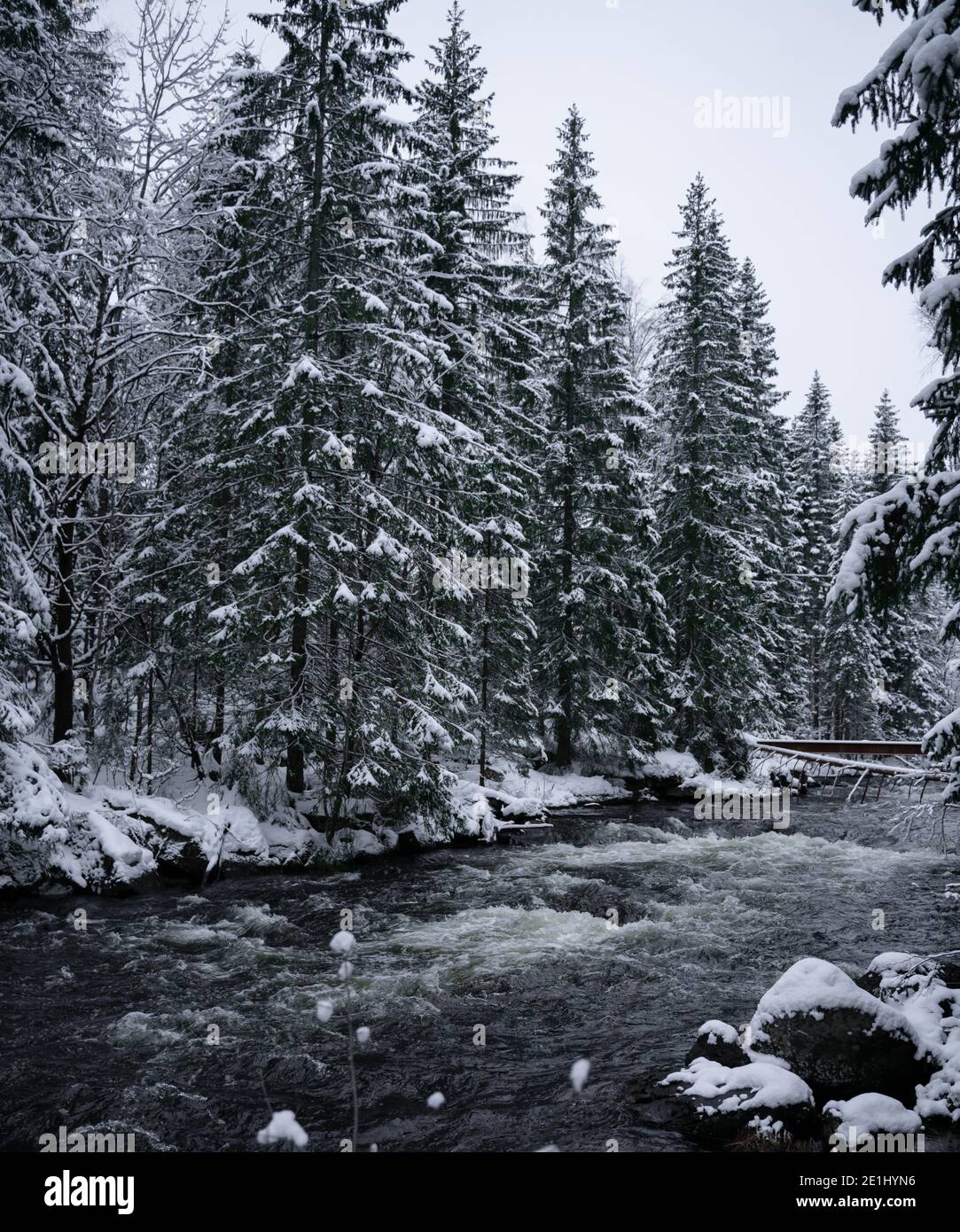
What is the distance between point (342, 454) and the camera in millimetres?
13945

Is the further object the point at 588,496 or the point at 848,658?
the point at 848,658

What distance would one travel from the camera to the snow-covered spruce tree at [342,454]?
14.1 meters

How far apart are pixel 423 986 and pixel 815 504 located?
1461 inches

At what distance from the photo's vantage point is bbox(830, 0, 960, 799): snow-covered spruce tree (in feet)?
19.6

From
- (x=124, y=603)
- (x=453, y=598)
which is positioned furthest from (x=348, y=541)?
(x=124, y=603)

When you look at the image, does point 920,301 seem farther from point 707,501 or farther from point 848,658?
point 848,658

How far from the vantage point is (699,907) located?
11.8 meters

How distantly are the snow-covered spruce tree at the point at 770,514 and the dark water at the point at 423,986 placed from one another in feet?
52.2

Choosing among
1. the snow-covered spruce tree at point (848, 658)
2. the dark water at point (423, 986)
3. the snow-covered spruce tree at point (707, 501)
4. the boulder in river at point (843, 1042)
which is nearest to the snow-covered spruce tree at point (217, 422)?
the dark water at point (423, 986)

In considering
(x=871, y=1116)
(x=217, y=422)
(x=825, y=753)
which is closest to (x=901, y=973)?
(x=871, y=1116)

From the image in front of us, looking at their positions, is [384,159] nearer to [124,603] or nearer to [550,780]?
[124,603]

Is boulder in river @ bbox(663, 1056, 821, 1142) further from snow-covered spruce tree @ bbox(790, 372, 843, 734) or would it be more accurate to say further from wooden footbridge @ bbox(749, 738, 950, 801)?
snow-covered spruce tree @ bbox(790, 372, 843, 734)

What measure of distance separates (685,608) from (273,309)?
55.7 ft

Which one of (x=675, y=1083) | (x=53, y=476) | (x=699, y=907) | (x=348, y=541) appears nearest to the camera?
(x=675, y=1083)
